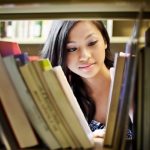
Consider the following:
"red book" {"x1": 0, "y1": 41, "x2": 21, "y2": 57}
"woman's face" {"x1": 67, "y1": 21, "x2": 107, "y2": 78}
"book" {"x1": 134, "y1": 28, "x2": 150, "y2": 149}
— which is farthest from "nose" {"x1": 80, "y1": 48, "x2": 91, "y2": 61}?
"book" {"x1": 134, "y1": 28, "x2": 150, "y2": 149}

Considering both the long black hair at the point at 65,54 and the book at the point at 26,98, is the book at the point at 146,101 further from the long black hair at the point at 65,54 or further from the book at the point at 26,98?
the long black hair at the point at 65,54

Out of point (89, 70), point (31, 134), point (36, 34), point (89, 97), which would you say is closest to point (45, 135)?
point (31, 134)

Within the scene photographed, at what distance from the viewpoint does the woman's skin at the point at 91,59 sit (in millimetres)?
1317

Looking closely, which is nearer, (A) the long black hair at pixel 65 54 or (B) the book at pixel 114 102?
(B) the book at pixel 114 102

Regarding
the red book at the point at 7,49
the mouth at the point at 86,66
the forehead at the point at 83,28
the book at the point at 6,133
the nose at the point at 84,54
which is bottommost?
the book at the point at 6,133

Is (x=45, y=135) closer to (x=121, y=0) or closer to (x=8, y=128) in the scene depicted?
(x=8, y=128)

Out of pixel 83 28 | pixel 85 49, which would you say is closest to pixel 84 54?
pixel 85 49

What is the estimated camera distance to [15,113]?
0.67 m

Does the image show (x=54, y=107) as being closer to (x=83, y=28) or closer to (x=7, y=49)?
(x=7, y=49)

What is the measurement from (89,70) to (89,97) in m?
0.20

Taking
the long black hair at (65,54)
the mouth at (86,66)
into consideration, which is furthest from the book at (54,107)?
the mouth at (86,66)

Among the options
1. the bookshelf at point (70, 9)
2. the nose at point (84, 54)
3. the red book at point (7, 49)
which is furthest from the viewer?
the nose at point (84, 54)

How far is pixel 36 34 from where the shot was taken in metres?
2.70

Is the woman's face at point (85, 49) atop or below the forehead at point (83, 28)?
below
